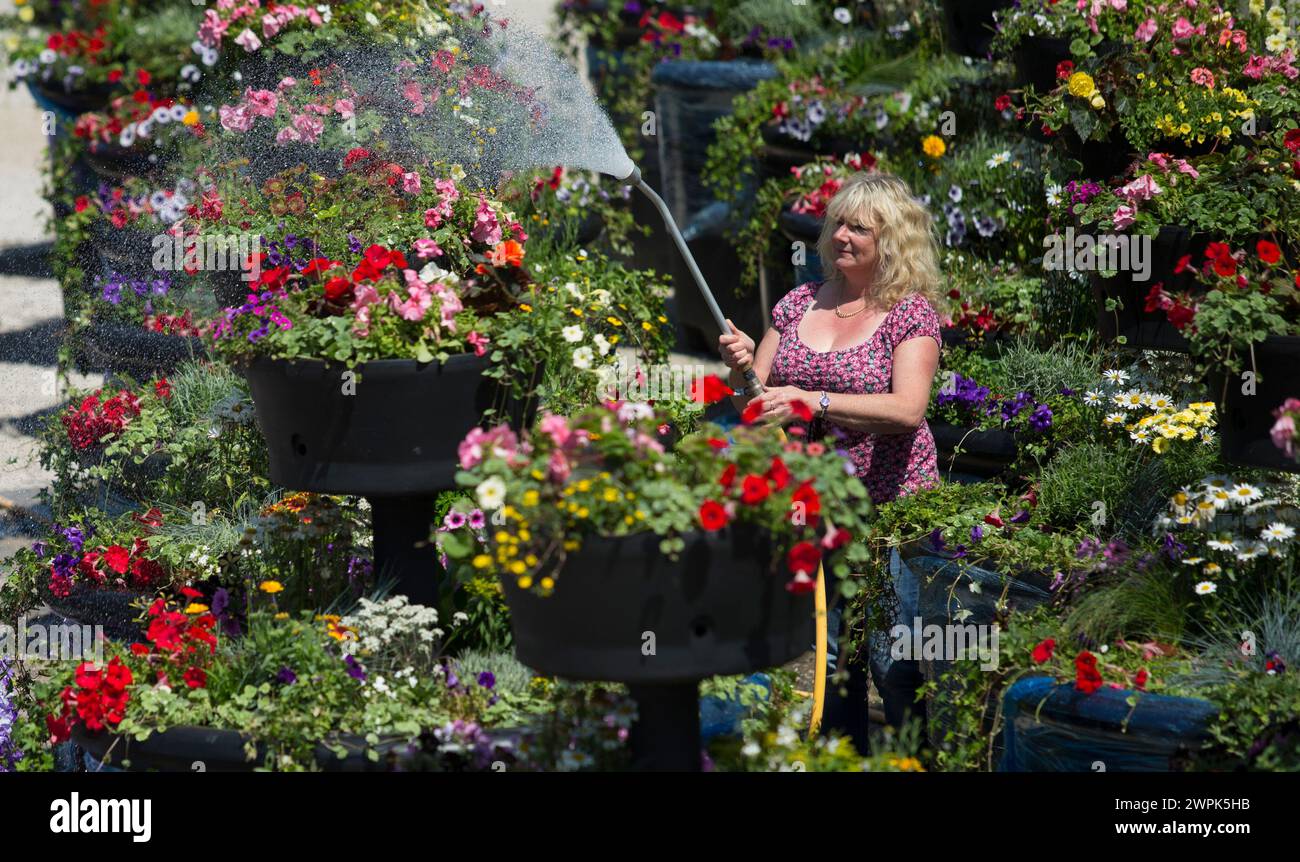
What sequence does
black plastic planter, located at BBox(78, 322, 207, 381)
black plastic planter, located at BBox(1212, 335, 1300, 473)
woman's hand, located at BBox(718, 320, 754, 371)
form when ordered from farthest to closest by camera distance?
1. black plastic planter, located at BBox(78, 322, 207, 381)
2. woman's hand, located at BBox(718, 320, 754, 371)
3. black plastic planter, located at BBox(1212, 335, 1300, 473)

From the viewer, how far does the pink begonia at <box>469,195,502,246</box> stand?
13.1 feet

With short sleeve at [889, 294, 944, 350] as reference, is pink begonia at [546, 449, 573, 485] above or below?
below

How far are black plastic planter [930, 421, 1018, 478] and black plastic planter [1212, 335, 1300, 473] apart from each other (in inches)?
49.5

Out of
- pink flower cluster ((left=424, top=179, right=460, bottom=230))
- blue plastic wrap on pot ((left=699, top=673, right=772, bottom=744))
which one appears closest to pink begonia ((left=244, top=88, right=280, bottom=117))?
pink flower cluster ((left=424, top=179, right=460, bottom=230))

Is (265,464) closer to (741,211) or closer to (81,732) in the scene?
(81,732)

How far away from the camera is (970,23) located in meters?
6.25

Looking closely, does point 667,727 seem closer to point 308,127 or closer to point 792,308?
point 792,308

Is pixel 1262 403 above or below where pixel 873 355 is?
below

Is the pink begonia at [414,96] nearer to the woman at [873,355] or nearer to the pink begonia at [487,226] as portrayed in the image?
the pink begonia at [487,226]

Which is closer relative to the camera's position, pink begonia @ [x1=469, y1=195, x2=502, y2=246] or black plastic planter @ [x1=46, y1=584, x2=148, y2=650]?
pink begonia @ [x1=469, y1=195, x2=502, y2=246]

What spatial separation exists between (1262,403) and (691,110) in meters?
4.33

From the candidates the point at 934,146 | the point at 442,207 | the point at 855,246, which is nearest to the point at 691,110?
the point at 934,146

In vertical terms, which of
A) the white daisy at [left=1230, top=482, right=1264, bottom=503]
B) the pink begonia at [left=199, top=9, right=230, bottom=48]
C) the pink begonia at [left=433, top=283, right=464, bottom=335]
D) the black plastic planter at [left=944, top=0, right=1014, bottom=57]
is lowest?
the white daisy at [left=1230, top=482, right=1264, bottom=503]

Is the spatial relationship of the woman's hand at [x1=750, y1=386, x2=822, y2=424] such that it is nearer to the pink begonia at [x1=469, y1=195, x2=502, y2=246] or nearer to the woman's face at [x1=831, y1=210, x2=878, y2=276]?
the woman's face at [x1=831, y1=210, x2=878, y2=276]
